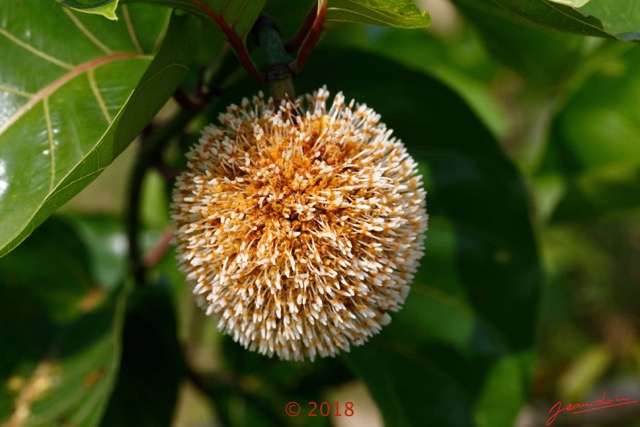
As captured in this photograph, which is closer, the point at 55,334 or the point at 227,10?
the point at 227,10

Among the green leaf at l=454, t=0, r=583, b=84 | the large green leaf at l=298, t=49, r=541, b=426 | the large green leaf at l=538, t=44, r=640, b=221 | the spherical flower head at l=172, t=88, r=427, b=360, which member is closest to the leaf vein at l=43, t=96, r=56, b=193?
the spherical flower head at l=172, t=88, r=427, b=360

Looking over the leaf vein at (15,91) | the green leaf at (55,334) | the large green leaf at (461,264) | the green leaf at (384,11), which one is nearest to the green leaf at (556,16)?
the green leaf at (384,11)

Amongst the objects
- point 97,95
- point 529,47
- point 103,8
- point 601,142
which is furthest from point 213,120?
point 601,142

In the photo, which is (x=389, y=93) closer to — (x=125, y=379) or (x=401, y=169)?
(x=401, y=169)

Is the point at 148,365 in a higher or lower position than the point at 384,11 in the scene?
lower

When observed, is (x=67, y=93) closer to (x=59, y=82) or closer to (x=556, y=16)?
(x=59, y=82)

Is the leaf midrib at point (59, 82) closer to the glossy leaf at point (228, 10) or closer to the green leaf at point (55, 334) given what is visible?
the glossy leaf at point (228, 10)

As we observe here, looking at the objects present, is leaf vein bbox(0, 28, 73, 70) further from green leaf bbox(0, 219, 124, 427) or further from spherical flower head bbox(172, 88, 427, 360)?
green leaf bbox(0, 219, 124, 427)
